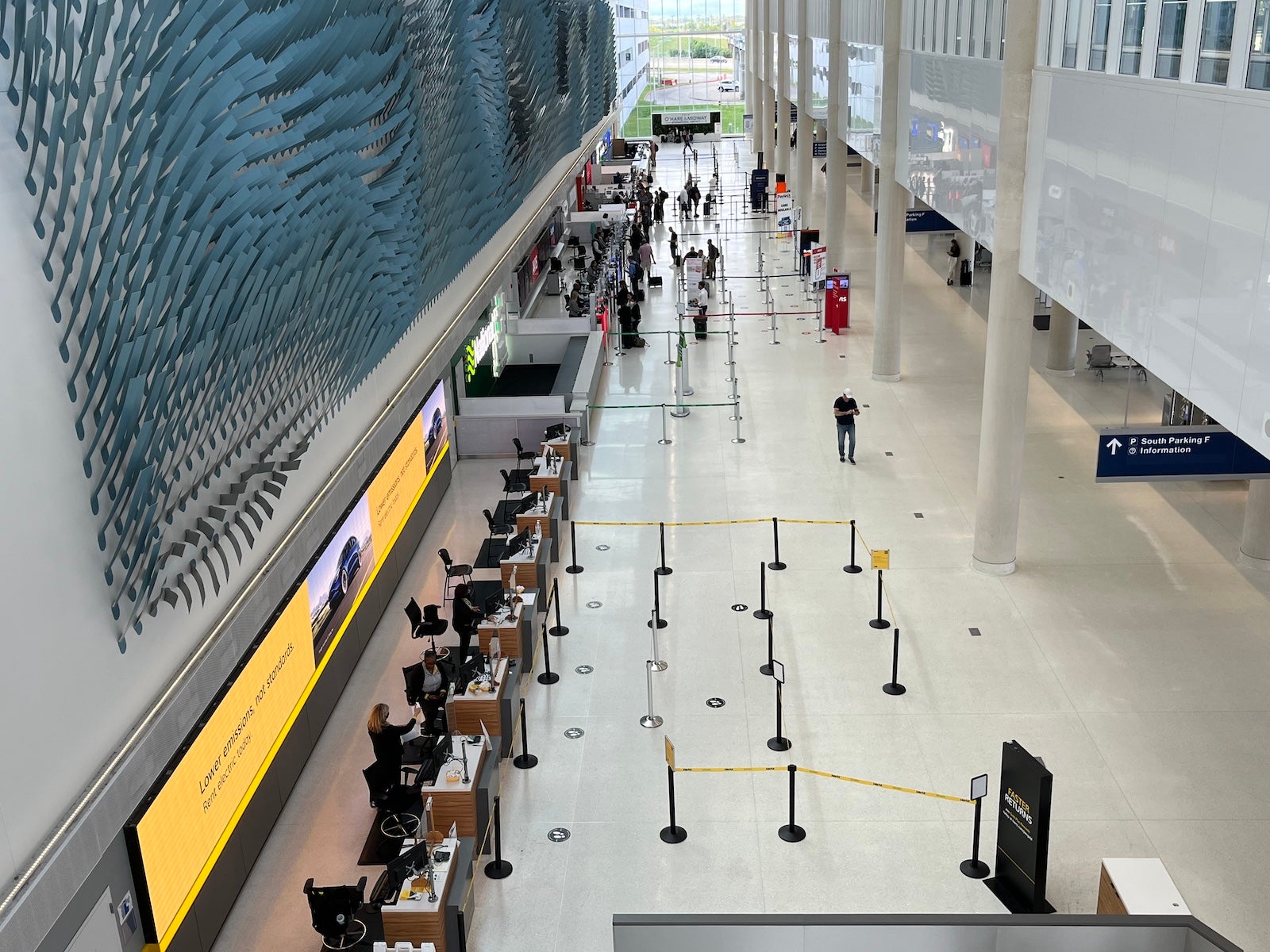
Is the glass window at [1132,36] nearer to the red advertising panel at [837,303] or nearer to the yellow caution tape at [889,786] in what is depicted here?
the yellow caution tape at [889,786]

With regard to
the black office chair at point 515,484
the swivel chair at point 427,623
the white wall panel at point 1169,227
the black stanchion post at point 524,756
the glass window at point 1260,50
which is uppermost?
the glass window at point 1260,50

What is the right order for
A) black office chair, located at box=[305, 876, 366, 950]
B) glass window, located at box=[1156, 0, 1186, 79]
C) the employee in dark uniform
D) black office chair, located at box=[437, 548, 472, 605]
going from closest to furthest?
black office chair, located at box=[305, 876, 366, 950], glass window, located at box=[1156, 0, 1186, 79], the employee in dark uniform, black office chair, located at box=[437, 548, 472, 605]

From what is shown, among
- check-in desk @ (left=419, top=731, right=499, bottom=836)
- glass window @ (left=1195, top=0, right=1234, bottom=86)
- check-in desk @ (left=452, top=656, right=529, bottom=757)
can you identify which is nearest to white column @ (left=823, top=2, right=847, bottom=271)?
glass window @ (left=1195, top=0, right=1234, bottom=86)

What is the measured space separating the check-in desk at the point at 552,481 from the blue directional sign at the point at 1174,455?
24.1 feet

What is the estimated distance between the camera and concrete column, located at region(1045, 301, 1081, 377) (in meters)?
20.8

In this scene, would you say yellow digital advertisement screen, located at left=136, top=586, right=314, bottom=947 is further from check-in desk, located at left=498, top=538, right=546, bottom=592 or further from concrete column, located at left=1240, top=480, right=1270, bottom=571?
concrete column, located at left=1240, top=480, right=1270, bottom=571

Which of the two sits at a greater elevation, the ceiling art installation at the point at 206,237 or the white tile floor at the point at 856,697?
the ceiling art installation at the point at 206,237

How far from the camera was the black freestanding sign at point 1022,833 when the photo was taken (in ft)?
25.5

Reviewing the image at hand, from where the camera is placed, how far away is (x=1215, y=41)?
25.4 ft

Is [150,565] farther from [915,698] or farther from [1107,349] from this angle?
[1107,349]

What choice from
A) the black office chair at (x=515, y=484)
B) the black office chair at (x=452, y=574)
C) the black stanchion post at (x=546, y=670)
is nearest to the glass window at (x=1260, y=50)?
the black stanchion post at (x=546, y=670)

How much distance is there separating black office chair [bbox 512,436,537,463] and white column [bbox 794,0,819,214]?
67.5ft

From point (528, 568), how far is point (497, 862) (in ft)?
15.6

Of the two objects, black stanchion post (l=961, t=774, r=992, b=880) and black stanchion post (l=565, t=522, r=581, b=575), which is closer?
black stanchion post (l=961, t=774, r=992, b=880)
